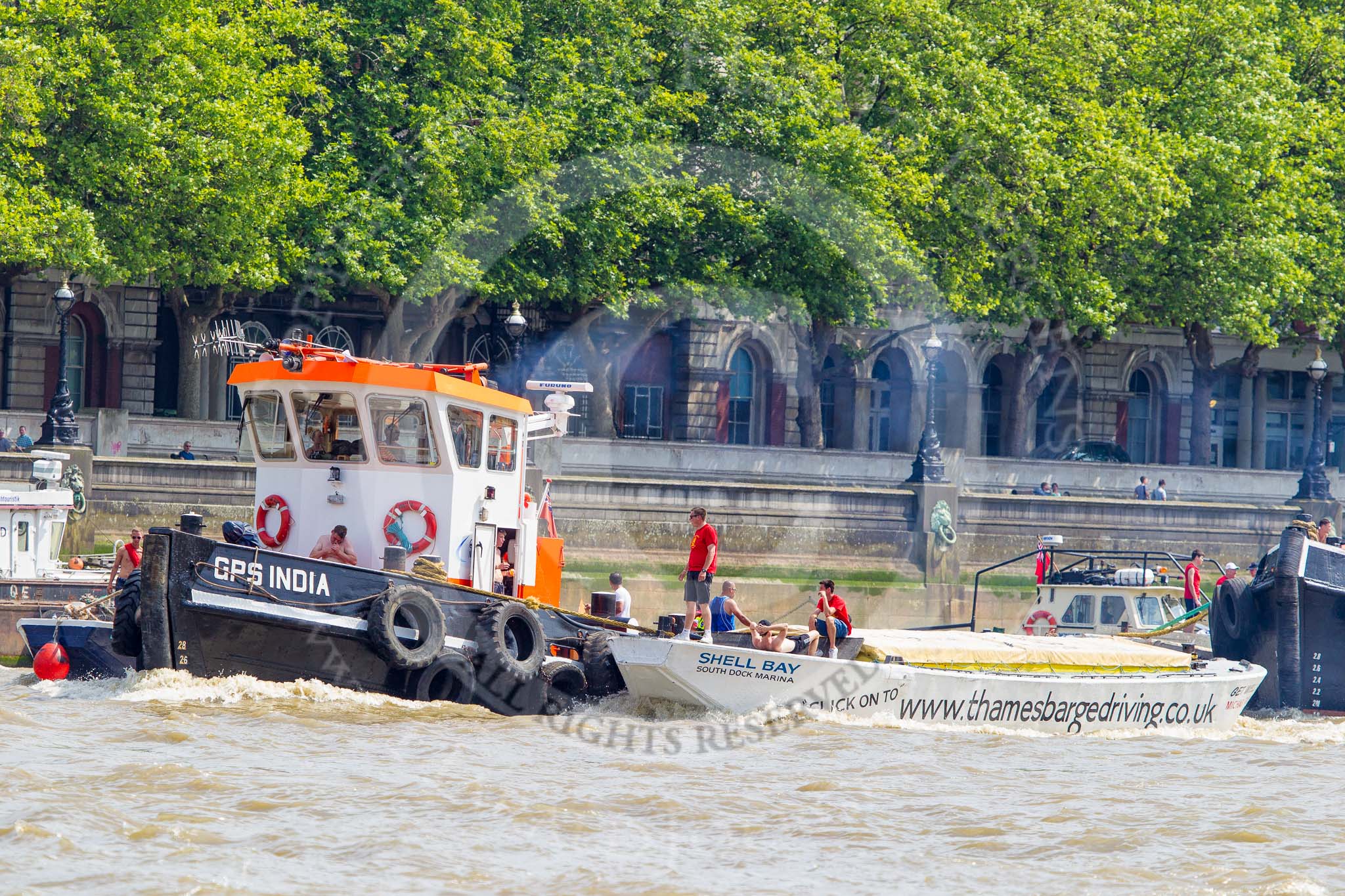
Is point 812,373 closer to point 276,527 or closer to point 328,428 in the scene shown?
point 328,428

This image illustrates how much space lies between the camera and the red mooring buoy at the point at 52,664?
1808 centimetres

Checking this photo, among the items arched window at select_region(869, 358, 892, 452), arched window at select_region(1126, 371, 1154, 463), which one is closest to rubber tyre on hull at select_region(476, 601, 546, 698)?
arched window at select_region(869, 358, 892, 452)

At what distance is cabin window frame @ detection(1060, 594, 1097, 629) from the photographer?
23.8 metres

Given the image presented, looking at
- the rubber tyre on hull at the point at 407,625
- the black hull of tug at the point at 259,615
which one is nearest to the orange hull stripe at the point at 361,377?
the black hull of tug at the point at 259,615

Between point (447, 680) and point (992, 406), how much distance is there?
3317cm

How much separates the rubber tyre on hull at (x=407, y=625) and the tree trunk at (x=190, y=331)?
1917 centimetres

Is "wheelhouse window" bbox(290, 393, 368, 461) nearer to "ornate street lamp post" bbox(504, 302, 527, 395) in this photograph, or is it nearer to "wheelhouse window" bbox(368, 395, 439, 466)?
"wheelhouse window" bbox(368, 395, 439, 466)

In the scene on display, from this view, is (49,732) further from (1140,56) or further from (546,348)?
(1140,56)

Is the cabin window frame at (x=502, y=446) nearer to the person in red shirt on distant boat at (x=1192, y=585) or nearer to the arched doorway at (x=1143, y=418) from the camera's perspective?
the person in red shirt on distant boat at (x=1192, y=585)

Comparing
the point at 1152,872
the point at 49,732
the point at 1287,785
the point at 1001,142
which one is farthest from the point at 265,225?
the point at 1152,872

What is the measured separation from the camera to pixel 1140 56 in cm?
3875

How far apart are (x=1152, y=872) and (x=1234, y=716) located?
8.95m

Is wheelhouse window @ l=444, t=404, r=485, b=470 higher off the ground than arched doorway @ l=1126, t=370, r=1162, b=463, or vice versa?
arched doorway @ l=1126, t=370, r=1162, b=463

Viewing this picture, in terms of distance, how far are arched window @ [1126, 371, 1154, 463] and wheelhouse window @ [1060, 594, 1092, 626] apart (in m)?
25.6
